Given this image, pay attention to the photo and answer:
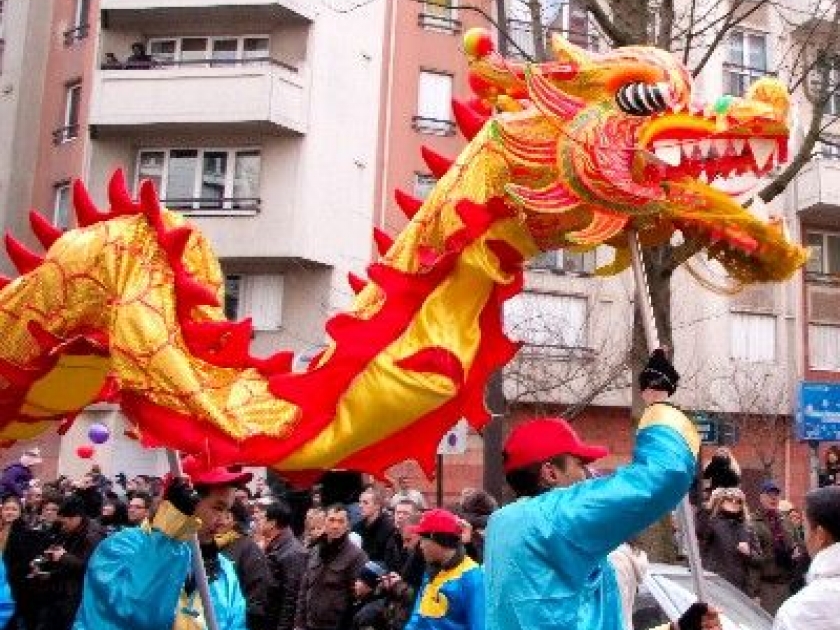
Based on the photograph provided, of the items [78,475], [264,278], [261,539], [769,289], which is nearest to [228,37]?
[264,278]

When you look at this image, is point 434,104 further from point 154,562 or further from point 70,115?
point 154,562

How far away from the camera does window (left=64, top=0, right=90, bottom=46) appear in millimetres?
24767

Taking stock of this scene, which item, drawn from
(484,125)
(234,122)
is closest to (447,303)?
(484,125)

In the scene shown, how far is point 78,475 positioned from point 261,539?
13265 millimetres

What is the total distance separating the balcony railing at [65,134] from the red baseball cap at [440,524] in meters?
19.3

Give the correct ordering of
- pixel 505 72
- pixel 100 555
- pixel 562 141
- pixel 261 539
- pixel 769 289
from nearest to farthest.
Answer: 1. pixel 562 141
2. pixel 505 72
3. pixel 100 555
4. pixel 261 539
5. pixel 769 289

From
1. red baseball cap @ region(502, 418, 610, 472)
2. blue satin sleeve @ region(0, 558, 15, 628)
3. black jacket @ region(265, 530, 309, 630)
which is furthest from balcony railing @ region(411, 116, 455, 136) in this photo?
red baseball cap @ region(502, 418, 610, 472)

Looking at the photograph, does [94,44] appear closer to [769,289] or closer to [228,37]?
[228,37]

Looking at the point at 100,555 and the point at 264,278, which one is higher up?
the point at 264,278

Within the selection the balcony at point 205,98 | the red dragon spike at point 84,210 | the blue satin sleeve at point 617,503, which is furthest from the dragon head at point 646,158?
the balcony at point 205,98

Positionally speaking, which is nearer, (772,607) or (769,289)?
(772,607)

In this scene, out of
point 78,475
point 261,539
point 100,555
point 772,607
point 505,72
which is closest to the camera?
point 505,72

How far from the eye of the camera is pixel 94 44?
2391 cm

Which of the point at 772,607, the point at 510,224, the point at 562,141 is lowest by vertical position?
the point at 772,607
